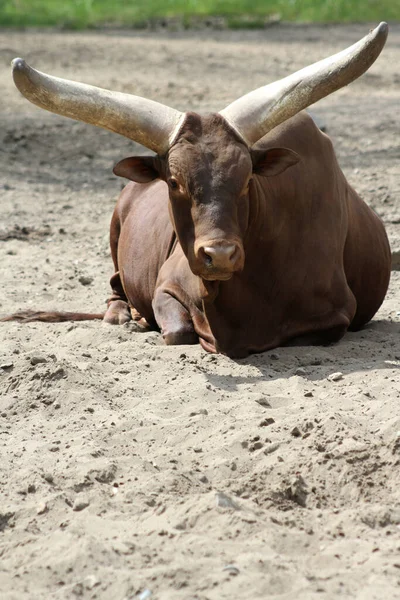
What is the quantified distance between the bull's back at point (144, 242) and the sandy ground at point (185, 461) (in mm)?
419

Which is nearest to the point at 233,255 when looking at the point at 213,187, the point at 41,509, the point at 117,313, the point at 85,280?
the point at 213,187

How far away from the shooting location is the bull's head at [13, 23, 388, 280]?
5.70 meters

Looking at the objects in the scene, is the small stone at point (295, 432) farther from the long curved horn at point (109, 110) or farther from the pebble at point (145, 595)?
the long curved horn at point (109, 110)

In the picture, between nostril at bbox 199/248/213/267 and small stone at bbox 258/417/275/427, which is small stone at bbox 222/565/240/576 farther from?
nostril at bbox 199/248/213/267

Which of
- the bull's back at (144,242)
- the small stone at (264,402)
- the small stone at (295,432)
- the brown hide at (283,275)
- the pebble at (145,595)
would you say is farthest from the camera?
the bull's back at (144,242)

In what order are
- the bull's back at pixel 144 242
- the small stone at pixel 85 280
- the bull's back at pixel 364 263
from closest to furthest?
the bull's back at pixel 364 263
the bull's back at pixel 144 242
the small stone at pixel 85 280

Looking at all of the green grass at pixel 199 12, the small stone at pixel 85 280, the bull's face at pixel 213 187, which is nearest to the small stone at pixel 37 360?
the bull's face at pixel 213 187

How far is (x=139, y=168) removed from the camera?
6.21m

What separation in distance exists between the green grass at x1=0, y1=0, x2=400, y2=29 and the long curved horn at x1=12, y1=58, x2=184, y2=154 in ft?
45.8

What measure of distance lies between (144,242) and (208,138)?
2091 mm

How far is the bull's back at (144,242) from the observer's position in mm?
7598

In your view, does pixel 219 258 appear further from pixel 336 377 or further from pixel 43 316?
pixel 43 316

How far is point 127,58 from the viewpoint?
16.7 m

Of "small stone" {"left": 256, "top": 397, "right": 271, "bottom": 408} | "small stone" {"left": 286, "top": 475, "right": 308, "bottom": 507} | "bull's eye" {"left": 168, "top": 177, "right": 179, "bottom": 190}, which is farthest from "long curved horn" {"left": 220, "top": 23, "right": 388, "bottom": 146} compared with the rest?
"small stone" {"left": 286, "top": 475, "right": 308, "bottom": 507}
